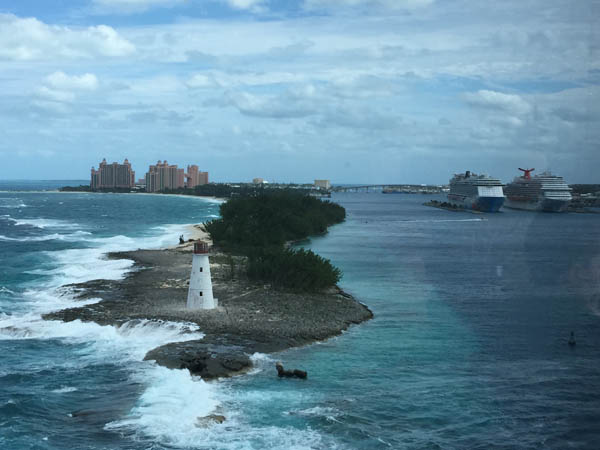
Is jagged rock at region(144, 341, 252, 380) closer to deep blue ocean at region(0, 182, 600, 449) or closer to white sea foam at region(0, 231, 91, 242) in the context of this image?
deep blue ocean at region(0, 182, 600, 449)

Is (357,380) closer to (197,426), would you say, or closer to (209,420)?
(209,420)

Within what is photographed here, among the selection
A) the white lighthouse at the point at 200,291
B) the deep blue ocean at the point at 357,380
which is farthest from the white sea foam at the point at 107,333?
the white lighthouse at the point at 200,291

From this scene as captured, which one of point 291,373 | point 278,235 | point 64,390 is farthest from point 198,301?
point 278,235

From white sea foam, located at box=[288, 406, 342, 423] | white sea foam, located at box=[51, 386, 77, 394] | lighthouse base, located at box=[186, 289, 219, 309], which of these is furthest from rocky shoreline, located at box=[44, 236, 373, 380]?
white sea foam, located at box=[288, 406, 342, 423]

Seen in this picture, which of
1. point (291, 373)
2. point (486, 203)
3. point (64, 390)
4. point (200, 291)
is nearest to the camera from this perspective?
point (64, 390)

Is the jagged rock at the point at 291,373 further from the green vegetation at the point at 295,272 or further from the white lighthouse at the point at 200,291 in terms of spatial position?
the green vegetation at the point at 295,272

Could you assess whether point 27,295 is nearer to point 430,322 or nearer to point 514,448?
point 430,322
